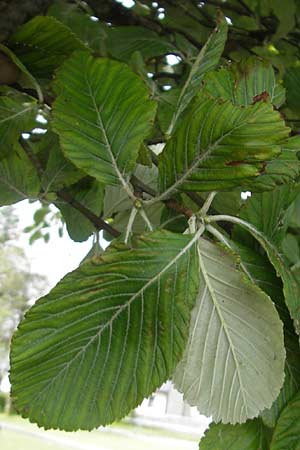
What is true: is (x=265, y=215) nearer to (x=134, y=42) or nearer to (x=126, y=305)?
(x=126, y=305)

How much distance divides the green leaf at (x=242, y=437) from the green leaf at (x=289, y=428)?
0.03 metres

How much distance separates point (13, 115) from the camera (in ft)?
1.90

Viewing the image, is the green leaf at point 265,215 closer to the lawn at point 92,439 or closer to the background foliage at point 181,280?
the background foliage at point 181,280

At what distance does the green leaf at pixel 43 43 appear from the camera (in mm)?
522

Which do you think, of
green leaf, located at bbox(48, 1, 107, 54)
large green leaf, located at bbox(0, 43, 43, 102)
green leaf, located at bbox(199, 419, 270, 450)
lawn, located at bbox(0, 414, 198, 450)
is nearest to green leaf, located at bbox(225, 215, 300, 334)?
green leaf, located at bbox(199, 419, 270, 450)

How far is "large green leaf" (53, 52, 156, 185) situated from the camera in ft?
1.39

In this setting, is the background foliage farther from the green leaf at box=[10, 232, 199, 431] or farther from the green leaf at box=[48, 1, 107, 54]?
the green leaf at box=[48, 1, 107, 54]

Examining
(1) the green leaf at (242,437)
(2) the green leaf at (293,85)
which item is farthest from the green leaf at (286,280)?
(2) the green leaf at (293,85)

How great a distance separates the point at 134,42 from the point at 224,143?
628 millimetres

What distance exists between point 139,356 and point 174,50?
674 mm

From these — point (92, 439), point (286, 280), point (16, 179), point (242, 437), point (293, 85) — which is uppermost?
point (293, 85)

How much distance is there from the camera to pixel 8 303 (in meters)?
15.2

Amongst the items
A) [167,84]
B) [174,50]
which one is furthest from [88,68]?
[167,84]

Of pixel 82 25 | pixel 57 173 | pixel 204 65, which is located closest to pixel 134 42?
pixel 82 25
